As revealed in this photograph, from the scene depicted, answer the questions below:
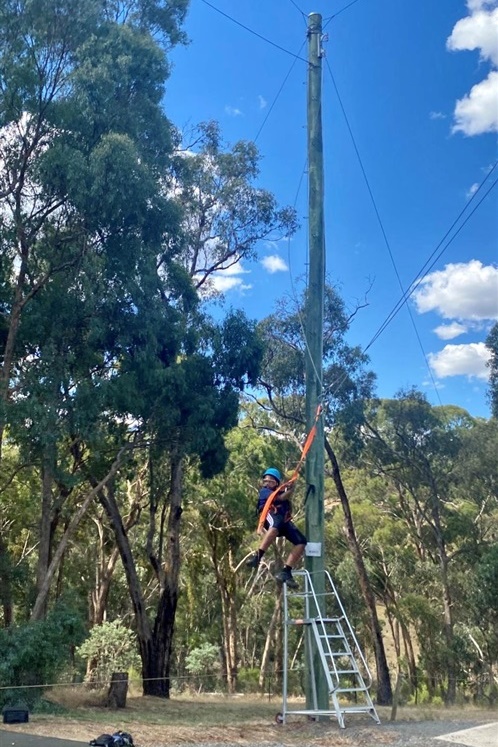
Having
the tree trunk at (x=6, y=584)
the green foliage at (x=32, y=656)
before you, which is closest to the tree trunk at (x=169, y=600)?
the tree trunk at (x=6, y=584)

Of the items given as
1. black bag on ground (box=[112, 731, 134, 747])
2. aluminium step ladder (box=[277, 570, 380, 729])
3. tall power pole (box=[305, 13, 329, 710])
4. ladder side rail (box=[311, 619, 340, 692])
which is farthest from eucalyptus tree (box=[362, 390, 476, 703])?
black bag on ground (box=[112, 731, 134, 747])

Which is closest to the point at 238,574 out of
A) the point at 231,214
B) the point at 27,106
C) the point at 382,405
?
the point at 382,405

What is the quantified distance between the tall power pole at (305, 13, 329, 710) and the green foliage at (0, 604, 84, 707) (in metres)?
4.34

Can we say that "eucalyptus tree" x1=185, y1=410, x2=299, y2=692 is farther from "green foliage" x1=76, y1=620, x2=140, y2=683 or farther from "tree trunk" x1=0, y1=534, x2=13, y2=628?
"tree trunk" x1=0, y1=534, x2=13, y2=628

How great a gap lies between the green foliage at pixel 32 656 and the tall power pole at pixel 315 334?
4340mm

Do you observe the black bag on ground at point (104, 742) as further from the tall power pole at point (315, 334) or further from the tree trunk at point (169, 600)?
the tree trunk at point (169, 600)

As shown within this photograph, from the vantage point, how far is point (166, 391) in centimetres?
1453

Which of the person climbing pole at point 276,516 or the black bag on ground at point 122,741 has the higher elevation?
the person climbing pole at point 276,516

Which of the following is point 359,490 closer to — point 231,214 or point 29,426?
point 231,214

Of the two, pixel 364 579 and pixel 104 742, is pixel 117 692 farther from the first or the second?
pixel 364 579

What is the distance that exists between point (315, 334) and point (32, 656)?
651 cm

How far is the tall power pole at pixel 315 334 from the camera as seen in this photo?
10812 millimetres

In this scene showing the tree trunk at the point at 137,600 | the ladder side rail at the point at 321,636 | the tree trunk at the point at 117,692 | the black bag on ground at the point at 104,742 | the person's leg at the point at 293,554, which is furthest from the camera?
the tree trunk at the point at 137,600

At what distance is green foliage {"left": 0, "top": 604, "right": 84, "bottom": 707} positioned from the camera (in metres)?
12.1
